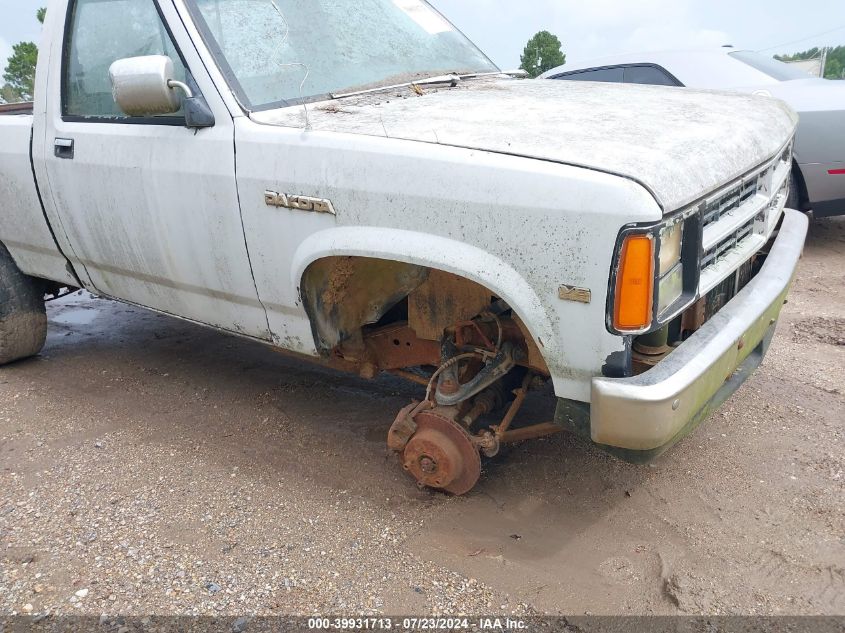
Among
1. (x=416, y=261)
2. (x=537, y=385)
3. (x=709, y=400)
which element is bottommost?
(x=537, y=385)

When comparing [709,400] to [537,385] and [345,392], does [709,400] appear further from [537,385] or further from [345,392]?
[345,392]

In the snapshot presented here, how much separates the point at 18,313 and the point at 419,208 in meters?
2.97

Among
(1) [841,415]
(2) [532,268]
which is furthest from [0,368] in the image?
(1) [841,415]

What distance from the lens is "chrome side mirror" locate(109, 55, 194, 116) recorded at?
8.59ft

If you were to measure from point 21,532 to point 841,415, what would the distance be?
3444 mm

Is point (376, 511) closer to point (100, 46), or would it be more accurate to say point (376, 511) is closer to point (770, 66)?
point (100, 46)

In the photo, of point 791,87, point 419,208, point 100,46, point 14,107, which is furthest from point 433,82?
point 791,87

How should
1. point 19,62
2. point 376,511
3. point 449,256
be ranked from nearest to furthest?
point 449,256 → point 376,511 → point 19,62

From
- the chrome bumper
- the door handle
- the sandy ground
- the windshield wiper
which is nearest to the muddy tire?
the sandy ground

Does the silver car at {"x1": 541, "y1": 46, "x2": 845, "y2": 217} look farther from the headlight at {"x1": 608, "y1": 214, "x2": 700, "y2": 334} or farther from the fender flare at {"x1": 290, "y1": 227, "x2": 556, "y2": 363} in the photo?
the fender flare at {"x1": 290, "y1": 227, "x2": 556, "y2": 363}

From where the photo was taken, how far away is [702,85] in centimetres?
577

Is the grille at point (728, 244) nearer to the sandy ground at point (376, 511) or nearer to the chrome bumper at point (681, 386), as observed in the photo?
the chrome bumper at point (681, 386)

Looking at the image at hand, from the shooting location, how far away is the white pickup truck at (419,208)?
210cm

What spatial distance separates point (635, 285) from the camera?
2020mm
